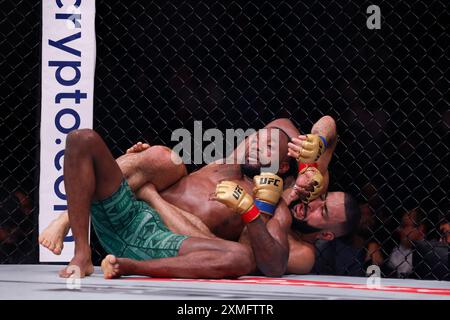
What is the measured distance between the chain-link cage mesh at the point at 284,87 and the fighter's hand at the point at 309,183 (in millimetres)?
530

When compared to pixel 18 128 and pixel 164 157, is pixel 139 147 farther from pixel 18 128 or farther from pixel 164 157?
pixel 18 128

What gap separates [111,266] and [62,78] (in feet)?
3.30

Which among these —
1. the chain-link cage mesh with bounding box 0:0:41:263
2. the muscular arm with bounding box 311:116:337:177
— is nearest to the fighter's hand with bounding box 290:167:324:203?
the muscular arm with bounding box 311:116:337:177

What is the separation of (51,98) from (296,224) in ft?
3.63

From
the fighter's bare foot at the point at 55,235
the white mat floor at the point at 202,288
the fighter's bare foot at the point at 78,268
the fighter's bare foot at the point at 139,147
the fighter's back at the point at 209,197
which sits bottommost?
the white mat floor at the point at 202,288

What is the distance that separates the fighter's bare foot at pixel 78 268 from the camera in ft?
7.63

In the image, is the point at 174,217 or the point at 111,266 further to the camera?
the point at 174,217

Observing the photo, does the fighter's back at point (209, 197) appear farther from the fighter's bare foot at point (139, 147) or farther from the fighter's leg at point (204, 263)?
the fighter's leg at point (204, 263)

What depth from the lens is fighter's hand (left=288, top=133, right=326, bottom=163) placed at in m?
2.71

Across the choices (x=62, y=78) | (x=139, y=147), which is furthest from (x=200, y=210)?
(x=62, y=78)

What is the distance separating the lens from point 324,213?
9.59 feet

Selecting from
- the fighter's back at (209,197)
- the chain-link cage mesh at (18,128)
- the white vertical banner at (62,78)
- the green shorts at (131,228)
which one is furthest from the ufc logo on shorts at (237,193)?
the chain-link cage mesh at (18,128)

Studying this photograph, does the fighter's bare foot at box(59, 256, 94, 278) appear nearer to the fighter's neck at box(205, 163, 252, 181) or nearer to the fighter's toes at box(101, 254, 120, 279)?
the fighter's toes at box(101, 254, 120, 279)
